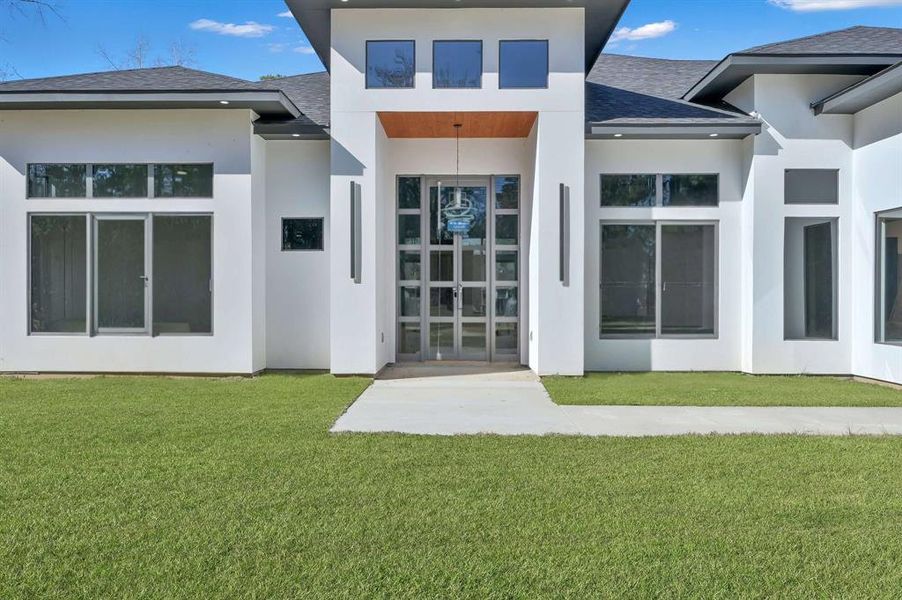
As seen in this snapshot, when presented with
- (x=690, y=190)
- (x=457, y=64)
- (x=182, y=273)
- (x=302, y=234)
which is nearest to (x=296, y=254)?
(x=302, y=234)

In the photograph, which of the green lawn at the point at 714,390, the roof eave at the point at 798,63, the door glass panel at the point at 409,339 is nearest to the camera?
the green lawn at the point at 714,390

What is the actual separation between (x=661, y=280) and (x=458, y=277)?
349 centimetres

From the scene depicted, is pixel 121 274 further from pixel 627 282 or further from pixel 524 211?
pixel 627 282

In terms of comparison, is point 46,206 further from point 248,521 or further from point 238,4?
point 238,4

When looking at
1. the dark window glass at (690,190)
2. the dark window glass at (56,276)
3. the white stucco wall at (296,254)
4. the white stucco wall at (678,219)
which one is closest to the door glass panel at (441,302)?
the white stucco wall at (296,254)

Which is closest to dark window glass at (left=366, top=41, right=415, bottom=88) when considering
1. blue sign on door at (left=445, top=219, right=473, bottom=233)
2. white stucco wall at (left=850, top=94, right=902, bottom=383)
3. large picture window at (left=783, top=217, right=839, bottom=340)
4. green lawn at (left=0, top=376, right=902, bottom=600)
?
blue sign on door at (left=445, top=219, right=473, bottom=233)

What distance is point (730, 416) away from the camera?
7352 millimetres

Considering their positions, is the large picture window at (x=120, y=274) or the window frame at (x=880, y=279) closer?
the window frame at (x=880, y=279)

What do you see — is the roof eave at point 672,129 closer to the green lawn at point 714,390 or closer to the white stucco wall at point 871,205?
the white stucco wall at point 871,205

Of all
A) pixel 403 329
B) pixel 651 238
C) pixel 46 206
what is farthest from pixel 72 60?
pixel 651 238

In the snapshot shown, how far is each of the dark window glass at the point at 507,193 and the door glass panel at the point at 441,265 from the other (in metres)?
A: 1.27

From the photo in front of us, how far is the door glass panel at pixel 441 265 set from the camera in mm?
12070

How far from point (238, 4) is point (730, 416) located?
29149 millimetres

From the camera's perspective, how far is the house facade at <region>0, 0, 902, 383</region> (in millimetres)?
10062
